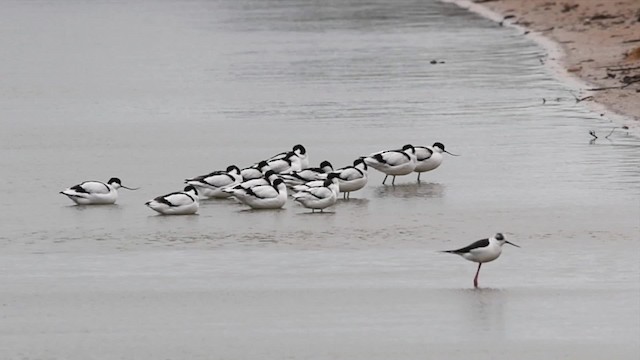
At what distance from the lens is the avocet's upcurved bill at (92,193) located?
704 inches

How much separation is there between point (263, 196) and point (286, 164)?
6.08ft

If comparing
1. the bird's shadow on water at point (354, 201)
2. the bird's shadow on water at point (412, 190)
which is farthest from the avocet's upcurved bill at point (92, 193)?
the bird's shadow on water at point (412, 190)

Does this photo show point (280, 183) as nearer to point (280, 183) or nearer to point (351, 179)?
point (280, 183)

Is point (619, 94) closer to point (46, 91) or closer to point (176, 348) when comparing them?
point (46, 91)

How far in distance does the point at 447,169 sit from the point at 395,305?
7.55m

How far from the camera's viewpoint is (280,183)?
688 inches

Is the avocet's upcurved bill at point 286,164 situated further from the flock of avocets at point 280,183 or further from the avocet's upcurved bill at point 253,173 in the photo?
the avocet's upcurved bill at point 253,173

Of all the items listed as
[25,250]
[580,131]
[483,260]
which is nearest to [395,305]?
[483,260]

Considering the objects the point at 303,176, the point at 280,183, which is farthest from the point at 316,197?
the point at 303,176

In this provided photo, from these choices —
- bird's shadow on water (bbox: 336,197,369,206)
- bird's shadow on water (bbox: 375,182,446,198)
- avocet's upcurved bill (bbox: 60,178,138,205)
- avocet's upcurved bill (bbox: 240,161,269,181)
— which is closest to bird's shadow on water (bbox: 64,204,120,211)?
avocet's upcurved bill (bbox: 60,178,138,205)

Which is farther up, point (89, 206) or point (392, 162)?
point (392, 162)

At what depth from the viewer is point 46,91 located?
104 ft

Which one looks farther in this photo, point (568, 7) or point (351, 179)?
point (568, 7)

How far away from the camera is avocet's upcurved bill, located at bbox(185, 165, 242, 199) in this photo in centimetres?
1798
